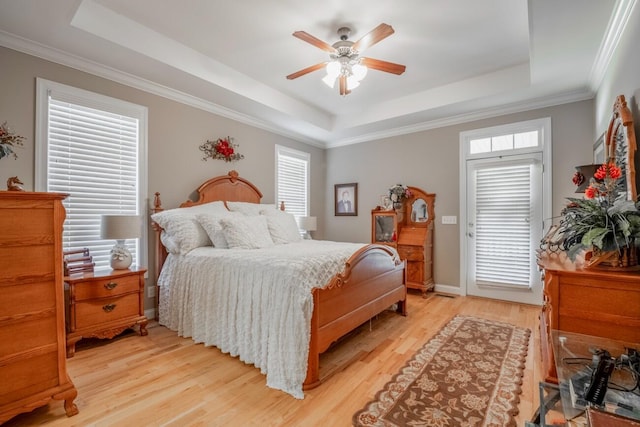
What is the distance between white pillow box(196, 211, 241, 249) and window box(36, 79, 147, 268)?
717mm

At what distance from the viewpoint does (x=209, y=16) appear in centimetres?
250

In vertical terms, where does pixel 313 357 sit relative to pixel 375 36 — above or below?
below

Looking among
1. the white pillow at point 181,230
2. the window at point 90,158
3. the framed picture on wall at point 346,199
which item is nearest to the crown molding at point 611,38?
the framed picture on wall at point 346,199

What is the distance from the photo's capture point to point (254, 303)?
2.21 metres

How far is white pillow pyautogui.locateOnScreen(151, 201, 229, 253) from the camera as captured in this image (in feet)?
9.67

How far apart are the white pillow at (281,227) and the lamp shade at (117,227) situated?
4.65 feet

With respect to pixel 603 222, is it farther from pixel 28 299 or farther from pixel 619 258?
pixel 28 299

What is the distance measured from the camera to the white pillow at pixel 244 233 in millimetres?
2928

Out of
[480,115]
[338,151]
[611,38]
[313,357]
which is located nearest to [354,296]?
[313,357]

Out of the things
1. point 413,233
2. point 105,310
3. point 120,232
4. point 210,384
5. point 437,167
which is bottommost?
point 210,384

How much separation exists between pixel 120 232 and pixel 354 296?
2.15m

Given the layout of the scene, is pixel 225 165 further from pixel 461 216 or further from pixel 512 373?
pixel 512 373

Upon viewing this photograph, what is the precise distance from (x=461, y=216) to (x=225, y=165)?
3448 mm

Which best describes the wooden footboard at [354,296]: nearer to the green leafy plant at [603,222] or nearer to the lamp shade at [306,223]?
the green leafy plant at [603,222]
